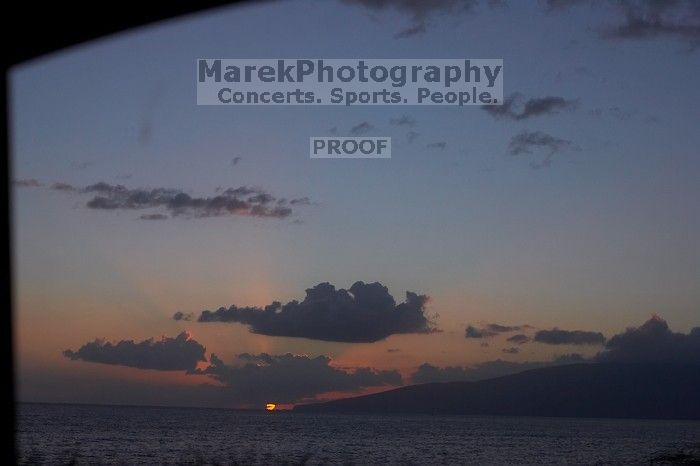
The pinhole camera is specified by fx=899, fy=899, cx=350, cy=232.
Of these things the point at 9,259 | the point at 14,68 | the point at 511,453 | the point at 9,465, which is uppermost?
the point at 14,68

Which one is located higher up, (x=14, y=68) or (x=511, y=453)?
(x=14, y=68)

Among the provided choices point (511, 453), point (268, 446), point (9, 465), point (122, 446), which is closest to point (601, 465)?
point (511, 453)

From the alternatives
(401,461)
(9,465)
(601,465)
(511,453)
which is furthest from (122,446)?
(9,465)

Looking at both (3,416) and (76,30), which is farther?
(76,30)

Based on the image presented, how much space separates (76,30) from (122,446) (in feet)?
177

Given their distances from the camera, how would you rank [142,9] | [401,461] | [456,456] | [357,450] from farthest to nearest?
[357,450]
[456,456]
[401,461]
[142,9]

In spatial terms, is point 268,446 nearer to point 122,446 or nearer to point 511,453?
point 122,446

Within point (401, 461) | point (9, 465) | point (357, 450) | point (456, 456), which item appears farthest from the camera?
point (357, 450)

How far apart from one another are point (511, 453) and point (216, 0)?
5690cm

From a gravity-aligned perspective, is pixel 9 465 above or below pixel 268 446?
above

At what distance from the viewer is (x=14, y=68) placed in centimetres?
789

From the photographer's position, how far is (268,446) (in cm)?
6034

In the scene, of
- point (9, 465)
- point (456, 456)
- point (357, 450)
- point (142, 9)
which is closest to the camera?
point (9, 465)

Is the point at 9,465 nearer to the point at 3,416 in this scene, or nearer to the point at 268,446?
the point at 3,416
